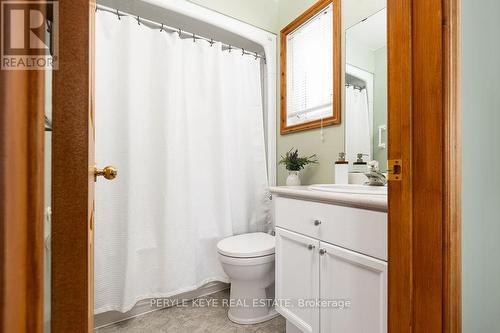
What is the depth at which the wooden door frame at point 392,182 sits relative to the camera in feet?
0.74

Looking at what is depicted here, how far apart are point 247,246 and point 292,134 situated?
96 cm

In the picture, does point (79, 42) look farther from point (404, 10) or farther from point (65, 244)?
point (404, 10)

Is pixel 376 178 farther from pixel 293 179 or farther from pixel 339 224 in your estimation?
pixel 293 179

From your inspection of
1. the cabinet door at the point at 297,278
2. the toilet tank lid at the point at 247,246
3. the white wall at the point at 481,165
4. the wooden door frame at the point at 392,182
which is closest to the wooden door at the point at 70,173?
the wooden door frame at the point at 392,182

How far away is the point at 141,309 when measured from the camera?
1.60m

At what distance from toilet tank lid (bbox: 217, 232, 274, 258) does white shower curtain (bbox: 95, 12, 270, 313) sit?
0.60ft

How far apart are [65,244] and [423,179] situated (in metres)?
0.69

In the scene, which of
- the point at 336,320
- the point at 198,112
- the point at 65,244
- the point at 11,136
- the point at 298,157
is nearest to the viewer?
the point at 11,136

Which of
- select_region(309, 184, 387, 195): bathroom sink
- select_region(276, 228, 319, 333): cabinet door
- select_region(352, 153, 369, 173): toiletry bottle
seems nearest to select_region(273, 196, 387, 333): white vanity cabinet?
select_region(276, 228, 319, 333): cabinet door

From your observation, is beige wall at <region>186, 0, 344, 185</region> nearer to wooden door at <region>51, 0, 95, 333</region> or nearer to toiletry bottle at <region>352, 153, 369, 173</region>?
toiletry bottle at <region>352, 153, 369, 173</region>

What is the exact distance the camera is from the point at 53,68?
1.07 ft

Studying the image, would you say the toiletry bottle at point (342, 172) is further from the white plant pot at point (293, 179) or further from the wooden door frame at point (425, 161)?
the wooden door frame at point (425, 161)

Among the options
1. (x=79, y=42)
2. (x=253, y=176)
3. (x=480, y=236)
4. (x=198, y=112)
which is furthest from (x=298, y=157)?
(x=79, y=42)

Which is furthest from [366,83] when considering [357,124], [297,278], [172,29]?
[172,29]
